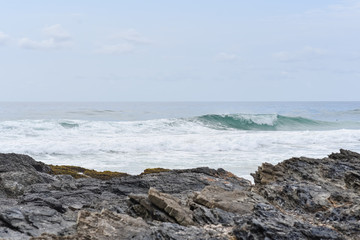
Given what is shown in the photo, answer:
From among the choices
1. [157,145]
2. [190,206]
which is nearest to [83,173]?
[190,206]

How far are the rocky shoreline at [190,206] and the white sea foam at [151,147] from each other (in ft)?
20.0

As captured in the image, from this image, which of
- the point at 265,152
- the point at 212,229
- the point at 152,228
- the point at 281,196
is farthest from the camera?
the point at 265,152

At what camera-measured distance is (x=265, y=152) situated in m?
20.8

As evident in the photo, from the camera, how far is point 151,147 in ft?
75.4

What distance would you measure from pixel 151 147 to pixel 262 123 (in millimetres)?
24820

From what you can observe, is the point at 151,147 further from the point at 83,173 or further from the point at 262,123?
the point at 262,123

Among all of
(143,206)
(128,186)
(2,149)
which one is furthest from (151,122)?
(143,206)

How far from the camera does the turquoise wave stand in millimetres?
42062

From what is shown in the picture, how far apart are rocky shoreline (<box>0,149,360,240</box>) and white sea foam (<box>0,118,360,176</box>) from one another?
20.0ft

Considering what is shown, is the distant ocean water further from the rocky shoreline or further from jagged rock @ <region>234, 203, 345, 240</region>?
jagged rock @ <region>234, 203, 345, 240</region>

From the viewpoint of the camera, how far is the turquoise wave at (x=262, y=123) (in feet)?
138

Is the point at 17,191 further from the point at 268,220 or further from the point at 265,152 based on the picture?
the point at 265,152

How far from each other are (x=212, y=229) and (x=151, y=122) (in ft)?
109

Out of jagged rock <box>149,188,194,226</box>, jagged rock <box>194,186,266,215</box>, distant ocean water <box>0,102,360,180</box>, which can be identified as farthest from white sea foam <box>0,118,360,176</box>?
jagged rock <box>149,188,194,226</box>
